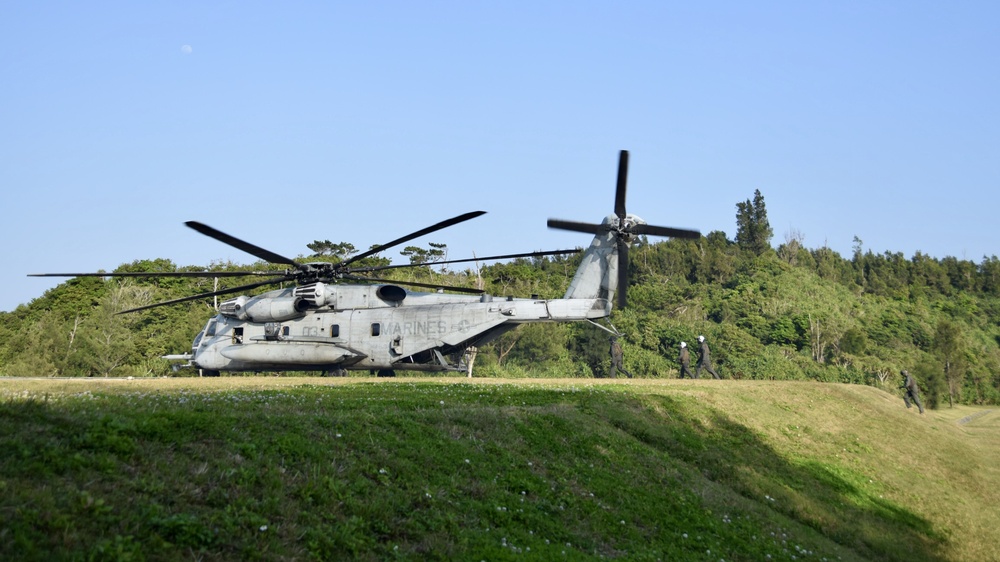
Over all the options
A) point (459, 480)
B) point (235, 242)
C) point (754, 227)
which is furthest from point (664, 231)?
point (754, 227)

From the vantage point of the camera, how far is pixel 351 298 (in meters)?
31.9

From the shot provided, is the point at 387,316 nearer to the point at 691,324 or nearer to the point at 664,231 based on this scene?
the point at 664,231

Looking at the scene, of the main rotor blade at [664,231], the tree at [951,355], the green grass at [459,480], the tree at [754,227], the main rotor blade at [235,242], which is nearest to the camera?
the green grass at [459,480]

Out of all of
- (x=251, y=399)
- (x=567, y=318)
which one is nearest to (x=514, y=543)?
(x=251, y=399)

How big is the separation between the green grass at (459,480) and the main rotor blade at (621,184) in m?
7.53

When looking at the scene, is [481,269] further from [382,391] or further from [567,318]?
[382,391]

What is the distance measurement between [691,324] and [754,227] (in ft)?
147

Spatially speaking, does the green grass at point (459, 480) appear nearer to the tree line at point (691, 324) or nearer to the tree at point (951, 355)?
the tree line at point (691, 324)

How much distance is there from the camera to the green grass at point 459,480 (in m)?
8.34

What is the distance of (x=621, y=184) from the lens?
2908 centimetres

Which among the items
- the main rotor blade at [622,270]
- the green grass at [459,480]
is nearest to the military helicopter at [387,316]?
the main rotor blade at [622,270]

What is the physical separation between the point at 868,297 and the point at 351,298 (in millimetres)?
80500

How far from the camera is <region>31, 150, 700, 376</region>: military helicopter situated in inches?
1192

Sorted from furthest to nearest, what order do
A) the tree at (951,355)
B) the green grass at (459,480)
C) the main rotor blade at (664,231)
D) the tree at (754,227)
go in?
the tree at (754,227) < the tree at (951,355) < the main rotor blade at (664,231) < the green grass at (459,480)
